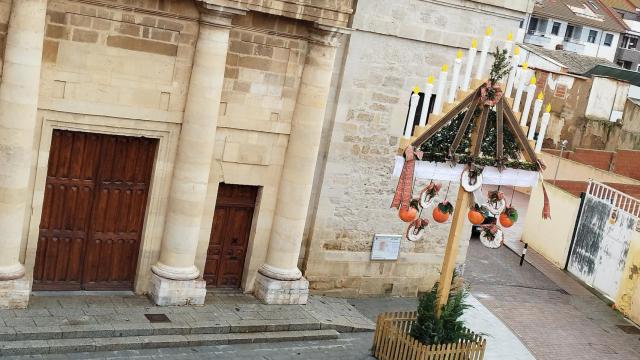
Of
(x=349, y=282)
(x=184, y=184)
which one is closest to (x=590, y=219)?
(x=349, y=282)

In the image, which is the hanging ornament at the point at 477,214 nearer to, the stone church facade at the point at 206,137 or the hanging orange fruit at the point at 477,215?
the hanging orange fruit at the point at 477,215

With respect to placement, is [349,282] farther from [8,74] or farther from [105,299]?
[8,74]

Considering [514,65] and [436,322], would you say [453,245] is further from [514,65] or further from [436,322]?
[514,65]

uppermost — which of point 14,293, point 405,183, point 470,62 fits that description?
point 470,62

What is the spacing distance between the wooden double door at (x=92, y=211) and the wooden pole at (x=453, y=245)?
589 centimetres

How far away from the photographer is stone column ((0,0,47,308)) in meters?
16.1

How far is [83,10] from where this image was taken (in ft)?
56.2

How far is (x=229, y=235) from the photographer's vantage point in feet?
66.5

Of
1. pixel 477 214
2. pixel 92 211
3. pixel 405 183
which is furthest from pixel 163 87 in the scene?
pixel 477 214

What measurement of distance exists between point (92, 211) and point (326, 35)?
5.70 meters

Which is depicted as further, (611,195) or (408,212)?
(611,195)

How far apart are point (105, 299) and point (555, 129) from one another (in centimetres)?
2755

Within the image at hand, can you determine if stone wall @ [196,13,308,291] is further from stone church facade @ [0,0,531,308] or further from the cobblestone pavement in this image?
the cobblestone pavement

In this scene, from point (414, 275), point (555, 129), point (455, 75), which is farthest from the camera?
point (555, 129)
